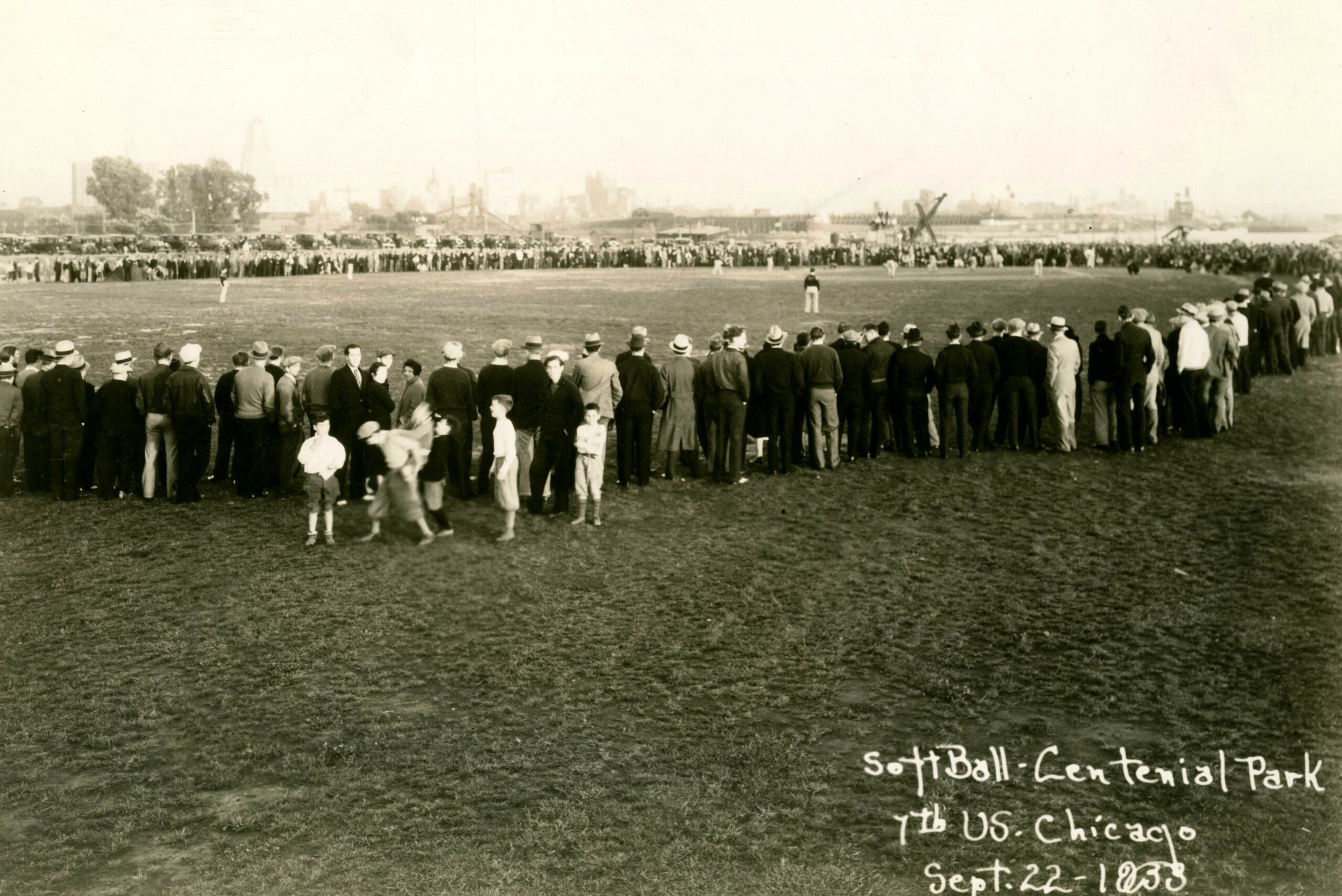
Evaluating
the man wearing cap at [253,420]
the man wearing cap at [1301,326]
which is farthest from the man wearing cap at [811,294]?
the man wearing cap at [253,420]

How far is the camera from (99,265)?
50.0m

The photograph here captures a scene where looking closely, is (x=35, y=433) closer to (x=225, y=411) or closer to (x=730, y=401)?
(x=225, y=411)

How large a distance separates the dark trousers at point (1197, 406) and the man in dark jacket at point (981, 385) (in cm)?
292

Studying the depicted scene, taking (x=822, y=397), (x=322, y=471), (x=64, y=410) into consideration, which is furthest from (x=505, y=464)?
(x=64, y=410)

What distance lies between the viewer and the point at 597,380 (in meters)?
12.8

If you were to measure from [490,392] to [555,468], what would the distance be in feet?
3.83

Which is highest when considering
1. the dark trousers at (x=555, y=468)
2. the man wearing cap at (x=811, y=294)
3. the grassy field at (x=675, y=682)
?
the man wearing cap at (x=811, y=294)

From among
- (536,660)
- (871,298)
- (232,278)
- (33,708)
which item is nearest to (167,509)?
(33,708)

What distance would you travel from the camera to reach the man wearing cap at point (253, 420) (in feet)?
41.1

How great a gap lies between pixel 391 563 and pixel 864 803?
214 inches

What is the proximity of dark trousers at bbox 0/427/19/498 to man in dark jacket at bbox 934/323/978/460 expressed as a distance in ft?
36.0

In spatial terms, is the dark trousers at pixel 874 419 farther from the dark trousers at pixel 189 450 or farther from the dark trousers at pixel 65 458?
the dark trousers at pixel 65 458

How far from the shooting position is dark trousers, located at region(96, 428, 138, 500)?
12734 mm

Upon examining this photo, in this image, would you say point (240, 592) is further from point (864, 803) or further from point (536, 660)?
point (864, 803)
